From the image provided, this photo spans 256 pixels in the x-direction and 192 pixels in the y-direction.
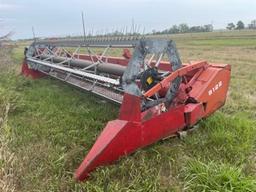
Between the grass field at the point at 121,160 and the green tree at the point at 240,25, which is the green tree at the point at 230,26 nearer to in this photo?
the green tree at the point at 240,25

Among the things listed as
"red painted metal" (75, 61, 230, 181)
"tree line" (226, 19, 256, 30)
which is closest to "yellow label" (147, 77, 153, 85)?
"red painted metal" (75, 61, 230, 181)

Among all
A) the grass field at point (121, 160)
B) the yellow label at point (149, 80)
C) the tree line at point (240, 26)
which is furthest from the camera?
the tree line at point (240, 26)

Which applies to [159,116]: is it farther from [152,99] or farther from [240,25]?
[240,25]

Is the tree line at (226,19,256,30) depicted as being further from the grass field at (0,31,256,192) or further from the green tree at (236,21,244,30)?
the grass field at (0,31,256,192)

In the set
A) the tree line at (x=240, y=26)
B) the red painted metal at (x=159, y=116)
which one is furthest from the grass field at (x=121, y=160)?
the tree line at (x=240, y=26)

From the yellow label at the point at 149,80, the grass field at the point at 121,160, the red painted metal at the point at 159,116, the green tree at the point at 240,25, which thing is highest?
the green tree at the point at 240,25

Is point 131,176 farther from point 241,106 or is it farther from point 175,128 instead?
point 241,106

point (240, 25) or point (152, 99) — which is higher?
point (240, 25)

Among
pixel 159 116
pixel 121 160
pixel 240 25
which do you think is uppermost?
pixel 240 25

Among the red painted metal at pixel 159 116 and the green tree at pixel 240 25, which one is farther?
the green tree at pixel 240 25

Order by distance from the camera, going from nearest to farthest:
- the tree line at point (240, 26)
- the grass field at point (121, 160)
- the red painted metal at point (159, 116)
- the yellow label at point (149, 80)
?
the grass field at point (121, 160), the red painted metal at point (159, 116), the yellow label at point (149, 80), the tree line at point (240, 26)

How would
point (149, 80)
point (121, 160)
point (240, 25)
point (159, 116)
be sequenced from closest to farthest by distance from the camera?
point (121, 160)
point (159, 116)
point (149, 80)
point (240, 25)

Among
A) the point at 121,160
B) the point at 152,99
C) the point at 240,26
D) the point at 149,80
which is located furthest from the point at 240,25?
the point at 121,160

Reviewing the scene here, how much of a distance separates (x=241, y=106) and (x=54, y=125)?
315 cm
